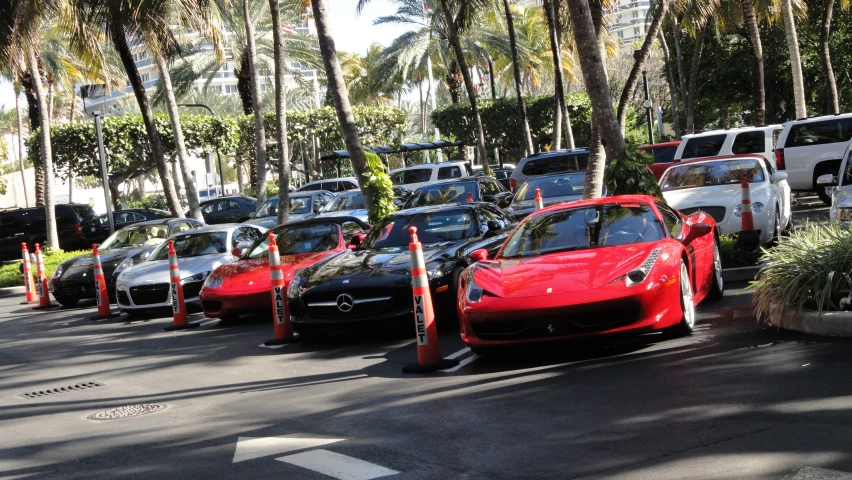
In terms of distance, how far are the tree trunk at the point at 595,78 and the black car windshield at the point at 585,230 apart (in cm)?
468

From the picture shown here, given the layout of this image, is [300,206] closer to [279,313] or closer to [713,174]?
[713,174]

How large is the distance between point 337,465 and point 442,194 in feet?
48.7

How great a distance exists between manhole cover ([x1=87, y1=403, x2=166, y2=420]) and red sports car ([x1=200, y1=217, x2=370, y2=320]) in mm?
4136

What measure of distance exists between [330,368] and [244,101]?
35.0 meters

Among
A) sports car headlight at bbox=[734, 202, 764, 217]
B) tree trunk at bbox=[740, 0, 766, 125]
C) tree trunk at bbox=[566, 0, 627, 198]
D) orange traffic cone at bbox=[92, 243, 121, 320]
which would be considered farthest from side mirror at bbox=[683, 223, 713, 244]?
tree trunk at bbox=[740, 0, 766, 125]

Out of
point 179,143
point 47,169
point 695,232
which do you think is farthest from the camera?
point 47,169

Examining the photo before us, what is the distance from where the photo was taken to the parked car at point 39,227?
30.9 metres

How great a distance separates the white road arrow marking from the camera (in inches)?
245

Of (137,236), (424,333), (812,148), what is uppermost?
(812,148)

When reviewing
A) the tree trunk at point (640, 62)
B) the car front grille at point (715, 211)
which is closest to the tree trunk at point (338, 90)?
the tree trunk at point (640, 62)

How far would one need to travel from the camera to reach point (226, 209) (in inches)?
1405

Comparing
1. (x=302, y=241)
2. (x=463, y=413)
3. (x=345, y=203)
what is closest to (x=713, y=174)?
(x=302, y=241)

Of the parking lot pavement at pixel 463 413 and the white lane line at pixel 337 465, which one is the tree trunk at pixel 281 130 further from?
the white lane line at pixel 337 465

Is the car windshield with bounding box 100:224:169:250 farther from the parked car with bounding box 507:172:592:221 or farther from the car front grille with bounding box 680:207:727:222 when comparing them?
the car front grille with bounding box 680:207:727:222
